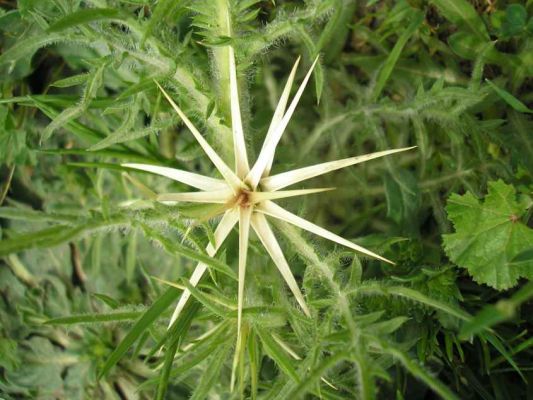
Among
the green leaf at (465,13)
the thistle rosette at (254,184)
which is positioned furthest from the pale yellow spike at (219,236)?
the green leaf at (465,13)

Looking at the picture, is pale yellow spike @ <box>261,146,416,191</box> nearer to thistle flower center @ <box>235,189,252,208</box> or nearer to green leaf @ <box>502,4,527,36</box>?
thistle flower center @ <box>235,189,252,208</box>

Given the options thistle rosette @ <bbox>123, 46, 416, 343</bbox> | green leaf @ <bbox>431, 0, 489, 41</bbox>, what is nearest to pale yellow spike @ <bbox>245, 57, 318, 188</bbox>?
thistle rosette @ <bbox>123, 46, 416, 343</bbox>

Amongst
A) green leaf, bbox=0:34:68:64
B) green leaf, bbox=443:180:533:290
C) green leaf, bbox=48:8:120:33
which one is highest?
green leaf, bbox=0:34:68:64

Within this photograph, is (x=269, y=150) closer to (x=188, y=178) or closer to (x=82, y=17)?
(x=188, y=178)

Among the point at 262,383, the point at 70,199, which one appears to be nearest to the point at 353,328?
the point at 262,383

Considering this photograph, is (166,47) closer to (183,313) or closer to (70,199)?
(183,313)

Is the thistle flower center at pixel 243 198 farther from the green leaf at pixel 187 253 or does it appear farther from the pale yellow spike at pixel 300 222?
the green leaf at pixel 187 253
